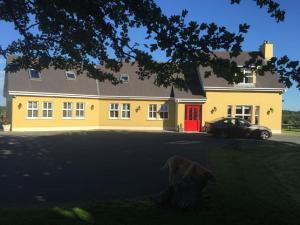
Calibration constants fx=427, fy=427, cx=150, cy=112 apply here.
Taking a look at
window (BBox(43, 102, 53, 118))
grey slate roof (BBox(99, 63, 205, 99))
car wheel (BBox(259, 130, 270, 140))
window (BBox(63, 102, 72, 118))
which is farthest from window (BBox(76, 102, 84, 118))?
car wheel (BBox(259, 130, 270, 140))

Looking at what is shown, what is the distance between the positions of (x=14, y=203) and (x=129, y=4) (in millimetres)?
4590

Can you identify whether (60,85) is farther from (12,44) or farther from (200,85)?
(12,44)

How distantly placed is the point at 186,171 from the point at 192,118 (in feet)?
89.4

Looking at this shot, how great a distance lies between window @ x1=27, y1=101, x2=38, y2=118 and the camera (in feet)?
108

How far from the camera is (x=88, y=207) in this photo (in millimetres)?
8117

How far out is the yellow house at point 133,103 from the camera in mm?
33312

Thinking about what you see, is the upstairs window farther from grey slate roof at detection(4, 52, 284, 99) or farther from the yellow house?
grey slate roof at detection(4, 52, 284, 99)

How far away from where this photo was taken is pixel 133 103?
36750 mm

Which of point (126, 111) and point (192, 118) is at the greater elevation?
point (126, 111)

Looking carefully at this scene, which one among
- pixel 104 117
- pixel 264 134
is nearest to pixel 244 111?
pixel 264 134

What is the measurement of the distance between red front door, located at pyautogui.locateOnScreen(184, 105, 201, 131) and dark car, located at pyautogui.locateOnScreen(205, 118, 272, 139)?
6325 millimetres

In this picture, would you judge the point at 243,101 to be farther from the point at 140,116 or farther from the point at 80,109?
the point at 80,109

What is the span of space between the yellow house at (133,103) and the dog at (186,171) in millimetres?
25412

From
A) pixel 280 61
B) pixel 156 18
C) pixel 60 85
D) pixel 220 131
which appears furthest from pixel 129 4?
pixel 60 85
